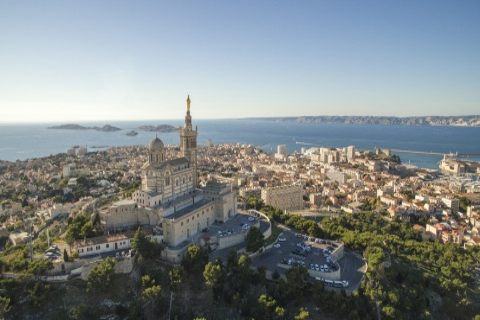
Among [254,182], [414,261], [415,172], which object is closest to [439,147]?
[415,172]

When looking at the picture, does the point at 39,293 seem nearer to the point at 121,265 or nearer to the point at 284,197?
the point at 121,265

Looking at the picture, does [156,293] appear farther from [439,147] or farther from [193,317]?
[439,147]

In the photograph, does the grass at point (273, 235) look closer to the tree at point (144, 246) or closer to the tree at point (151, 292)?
the tree at point (144, 246)

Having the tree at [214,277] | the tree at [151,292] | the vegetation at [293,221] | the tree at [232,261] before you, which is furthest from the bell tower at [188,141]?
the tree at [151,292]

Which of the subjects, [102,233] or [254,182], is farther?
[254,182]

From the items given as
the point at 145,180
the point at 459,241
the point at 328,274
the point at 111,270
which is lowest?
the point at 459,241

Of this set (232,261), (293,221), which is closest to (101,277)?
(232,261)
